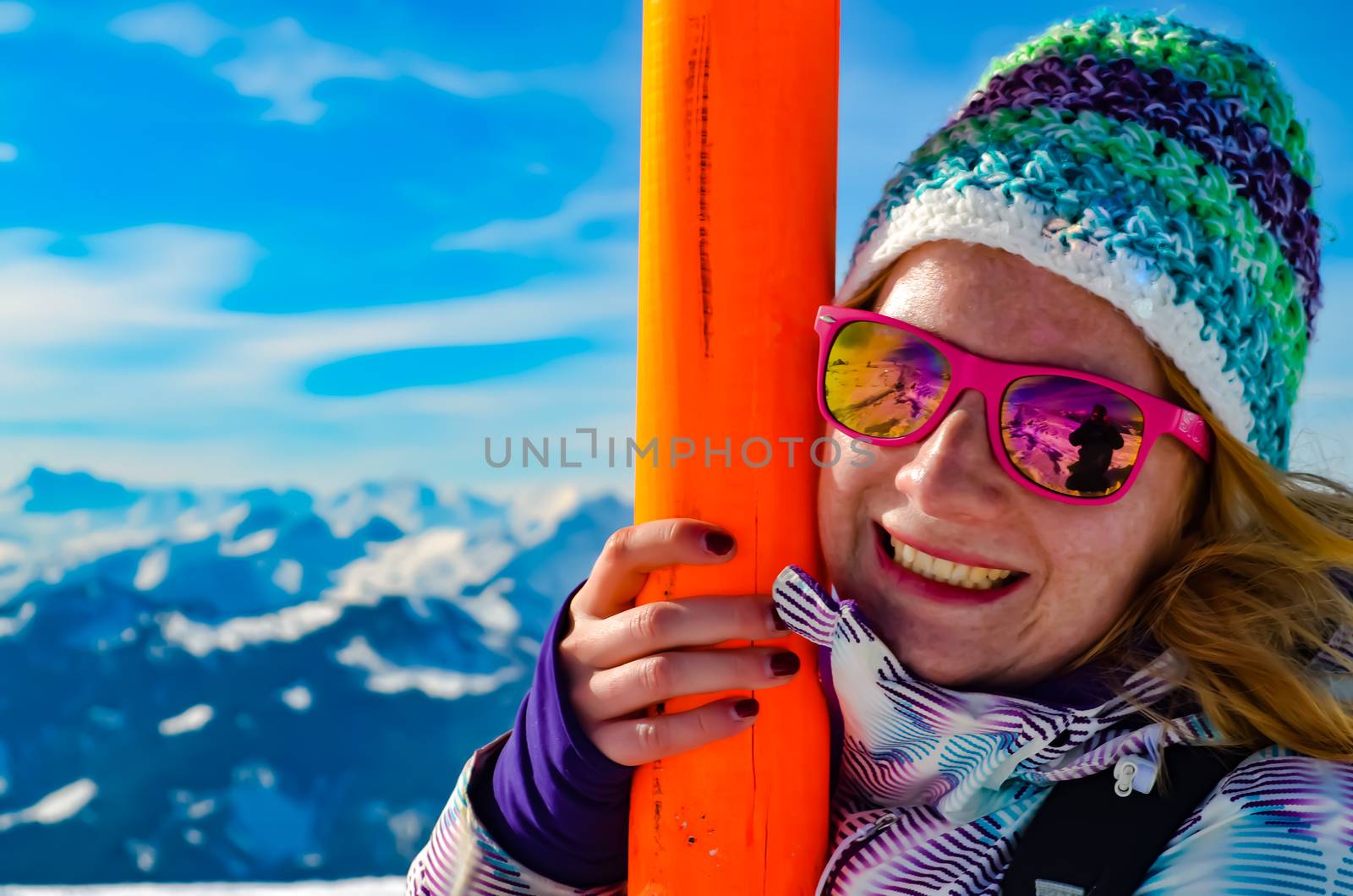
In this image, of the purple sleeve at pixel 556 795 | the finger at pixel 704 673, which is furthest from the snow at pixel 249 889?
the finger at pixel 704 673

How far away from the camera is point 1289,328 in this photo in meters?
1.64

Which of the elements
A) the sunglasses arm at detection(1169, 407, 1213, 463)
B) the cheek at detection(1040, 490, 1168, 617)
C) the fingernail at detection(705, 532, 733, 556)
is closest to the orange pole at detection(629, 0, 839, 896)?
the fingernail at detection(705, 532, 733, 556)

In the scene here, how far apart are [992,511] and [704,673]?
47 centimetres

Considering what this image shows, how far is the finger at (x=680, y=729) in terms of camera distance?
4.64 ft

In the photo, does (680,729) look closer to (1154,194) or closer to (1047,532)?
(1047,532)

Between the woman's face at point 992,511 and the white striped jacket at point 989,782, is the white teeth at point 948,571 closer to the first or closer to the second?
the woman's face at point 992,511

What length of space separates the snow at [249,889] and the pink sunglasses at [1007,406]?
9.01ft

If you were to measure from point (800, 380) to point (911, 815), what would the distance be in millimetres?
687

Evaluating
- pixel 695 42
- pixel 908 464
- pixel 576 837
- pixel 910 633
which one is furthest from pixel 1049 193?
pixel 576 837

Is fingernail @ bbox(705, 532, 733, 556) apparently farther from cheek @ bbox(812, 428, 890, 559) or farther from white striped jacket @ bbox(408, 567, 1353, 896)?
cheek @ bbox(812, 428, 890, 559)

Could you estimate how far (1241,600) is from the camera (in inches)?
62.6

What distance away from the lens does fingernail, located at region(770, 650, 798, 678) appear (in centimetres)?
142

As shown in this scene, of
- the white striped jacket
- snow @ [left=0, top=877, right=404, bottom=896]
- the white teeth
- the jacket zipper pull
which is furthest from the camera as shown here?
snow @ [left=0, top=877, right=404, bottom=896]

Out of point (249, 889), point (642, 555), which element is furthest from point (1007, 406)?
point (249, 889)
